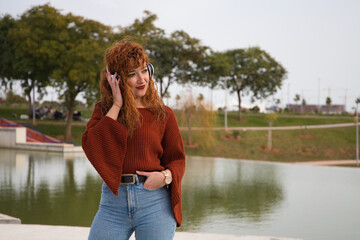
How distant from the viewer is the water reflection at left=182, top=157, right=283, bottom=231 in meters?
8.69

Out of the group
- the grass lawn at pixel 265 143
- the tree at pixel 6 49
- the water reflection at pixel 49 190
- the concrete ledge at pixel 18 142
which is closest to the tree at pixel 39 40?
the tree at pixel 6 49

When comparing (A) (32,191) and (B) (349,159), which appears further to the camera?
(B) (349,159)

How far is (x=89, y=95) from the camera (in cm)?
3231

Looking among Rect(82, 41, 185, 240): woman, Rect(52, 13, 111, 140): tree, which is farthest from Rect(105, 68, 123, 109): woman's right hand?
Rect(52, 13, 111, 140): tree

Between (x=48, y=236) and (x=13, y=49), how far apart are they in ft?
98.1

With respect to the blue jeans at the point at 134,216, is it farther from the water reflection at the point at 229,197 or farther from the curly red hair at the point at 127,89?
the water reflection at the point at 229,197

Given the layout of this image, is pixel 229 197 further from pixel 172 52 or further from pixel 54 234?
pixel 172 52

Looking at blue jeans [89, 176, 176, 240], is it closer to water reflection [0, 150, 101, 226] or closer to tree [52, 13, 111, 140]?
water reflection [0, 150, 101, 226]

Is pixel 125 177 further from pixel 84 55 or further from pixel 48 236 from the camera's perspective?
pixel 84 55

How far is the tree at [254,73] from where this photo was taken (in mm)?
49281

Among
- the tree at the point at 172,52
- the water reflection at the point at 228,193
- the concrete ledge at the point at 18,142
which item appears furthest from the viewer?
the tree at the point at 172,52

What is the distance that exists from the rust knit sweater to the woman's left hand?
0.14 feet

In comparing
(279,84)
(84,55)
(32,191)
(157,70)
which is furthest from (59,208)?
(279,84)

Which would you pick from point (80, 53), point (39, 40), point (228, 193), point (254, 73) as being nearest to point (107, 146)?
point (228, 193)
